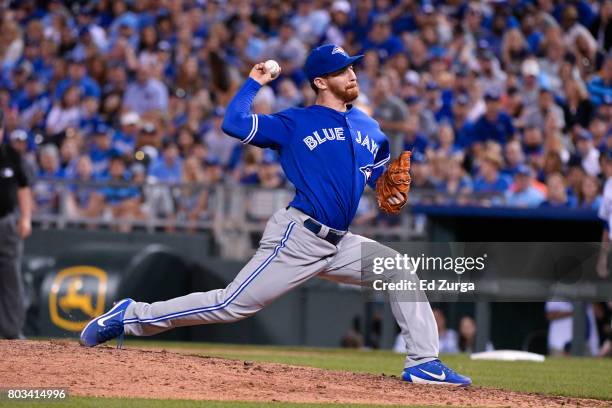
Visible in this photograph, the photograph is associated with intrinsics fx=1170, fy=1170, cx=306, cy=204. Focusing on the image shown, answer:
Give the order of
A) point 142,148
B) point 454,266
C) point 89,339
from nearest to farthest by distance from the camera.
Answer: point 89,339 < point 454,266 < point 142,148

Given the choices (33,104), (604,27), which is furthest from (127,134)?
(604,27)

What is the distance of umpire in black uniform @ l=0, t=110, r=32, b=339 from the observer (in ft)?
35.0

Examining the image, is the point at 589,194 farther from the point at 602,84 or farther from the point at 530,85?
the point at 530,85

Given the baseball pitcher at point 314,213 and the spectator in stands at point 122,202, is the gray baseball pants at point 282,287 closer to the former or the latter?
the baseball pitcher at point 314,213

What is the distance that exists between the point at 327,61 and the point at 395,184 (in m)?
0.88

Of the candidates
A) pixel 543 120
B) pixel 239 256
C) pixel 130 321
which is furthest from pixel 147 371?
pixel 543 120

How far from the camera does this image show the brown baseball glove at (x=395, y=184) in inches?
287

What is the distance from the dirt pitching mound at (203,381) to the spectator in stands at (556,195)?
5407mm

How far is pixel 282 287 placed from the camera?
706 centimetres

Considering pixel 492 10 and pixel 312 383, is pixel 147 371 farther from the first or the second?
pixel 492 10

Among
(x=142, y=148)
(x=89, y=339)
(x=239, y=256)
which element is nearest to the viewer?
(x=89, y=339)

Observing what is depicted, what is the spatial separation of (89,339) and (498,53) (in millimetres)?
10596

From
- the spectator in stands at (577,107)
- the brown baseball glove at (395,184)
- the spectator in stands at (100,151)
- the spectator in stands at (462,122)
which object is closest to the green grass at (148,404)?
the brown baseball glove at (395,184)

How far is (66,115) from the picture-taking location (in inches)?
708
